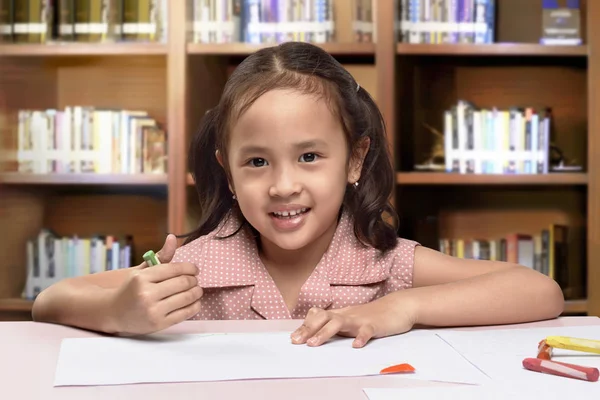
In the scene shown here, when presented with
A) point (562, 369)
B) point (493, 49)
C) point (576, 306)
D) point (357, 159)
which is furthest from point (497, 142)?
point (562, 369)

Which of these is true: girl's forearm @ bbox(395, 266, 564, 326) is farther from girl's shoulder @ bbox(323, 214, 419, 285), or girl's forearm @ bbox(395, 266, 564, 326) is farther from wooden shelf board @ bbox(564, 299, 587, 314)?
wooden shelf board @ bbox(564, 299, 587, 314)

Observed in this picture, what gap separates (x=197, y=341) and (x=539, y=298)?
0.44 meters

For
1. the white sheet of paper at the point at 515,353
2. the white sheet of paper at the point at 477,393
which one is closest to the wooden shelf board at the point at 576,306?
the white sheet of paper at the point at 515,353

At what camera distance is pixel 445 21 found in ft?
8.83

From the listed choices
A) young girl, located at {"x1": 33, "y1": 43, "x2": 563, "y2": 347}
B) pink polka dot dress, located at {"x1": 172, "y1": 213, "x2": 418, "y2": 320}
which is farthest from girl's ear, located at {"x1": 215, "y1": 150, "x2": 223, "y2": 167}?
pink polka dot dress, located at {"x1": 172, "y1": 213, "x2": 418, "y2": 320}

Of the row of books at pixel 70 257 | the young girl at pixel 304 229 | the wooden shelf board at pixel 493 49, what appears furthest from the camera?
the row of books at pixel 70 257

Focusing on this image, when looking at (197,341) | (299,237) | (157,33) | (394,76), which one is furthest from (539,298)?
(157,33)

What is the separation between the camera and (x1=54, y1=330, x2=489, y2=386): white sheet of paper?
626mm

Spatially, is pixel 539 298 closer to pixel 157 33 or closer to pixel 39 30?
pixel 157 33

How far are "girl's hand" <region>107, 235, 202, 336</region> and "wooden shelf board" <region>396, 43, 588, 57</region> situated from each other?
75.1 inches

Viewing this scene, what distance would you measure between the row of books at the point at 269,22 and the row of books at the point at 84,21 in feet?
0.46

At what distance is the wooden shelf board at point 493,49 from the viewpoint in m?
2.61

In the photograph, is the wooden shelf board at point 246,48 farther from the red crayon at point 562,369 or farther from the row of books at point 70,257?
the red crayon at point 562,369

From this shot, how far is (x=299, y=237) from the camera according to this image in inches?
44.1
